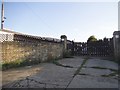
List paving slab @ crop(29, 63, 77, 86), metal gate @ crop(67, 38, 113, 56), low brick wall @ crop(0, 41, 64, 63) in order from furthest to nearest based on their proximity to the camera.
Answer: metal gate @ crop(67, 38, 113, 56), low brick wall @ crop(0, 41, 64, 63), paving slab @ crop(29, 63, 77, 86)

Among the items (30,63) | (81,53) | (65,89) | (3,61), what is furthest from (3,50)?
(81,53)

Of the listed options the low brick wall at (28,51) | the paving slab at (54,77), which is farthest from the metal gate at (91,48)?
the paving slab at (54,77)

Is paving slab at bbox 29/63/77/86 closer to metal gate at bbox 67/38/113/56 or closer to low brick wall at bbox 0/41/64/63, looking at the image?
low brick wall at bbox 0/41/64/63

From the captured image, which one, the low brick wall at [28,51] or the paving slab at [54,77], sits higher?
the low brick wall at [28,51]

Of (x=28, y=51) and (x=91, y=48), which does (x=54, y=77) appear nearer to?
(x=28, y=51)

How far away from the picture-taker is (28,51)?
8969 mm

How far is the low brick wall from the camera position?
7594 mm

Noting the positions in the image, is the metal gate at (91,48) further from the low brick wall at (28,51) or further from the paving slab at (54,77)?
the paving slab at (54,77)

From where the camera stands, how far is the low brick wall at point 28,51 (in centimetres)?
759

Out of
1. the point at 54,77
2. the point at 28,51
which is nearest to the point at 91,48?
the point at 28,51

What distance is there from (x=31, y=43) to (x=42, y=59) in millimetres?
1343

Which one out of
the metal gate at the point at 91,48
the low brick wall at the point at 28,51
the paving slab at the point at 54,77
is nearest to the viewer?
the paving slab at the point at 54,77

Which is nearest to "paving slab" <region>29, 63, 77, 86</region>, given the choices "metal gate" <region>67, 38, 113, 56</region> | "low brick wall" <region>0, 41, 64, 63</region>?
"low brick wall" <region>0, 41, 64, 63</region>

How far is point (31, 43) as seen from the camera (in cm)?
930
